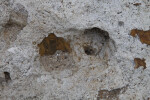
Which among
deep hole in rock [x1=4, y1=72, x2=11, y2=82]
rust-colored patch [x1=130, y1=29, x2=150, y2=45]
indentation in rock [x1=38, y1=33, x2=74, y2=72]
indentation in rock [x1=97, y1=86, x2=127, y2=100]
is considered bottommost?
indentation in rock [x1=97, y1=86, x2=127, y2=100]

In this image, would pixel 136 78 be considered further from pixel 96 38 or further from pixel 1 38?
pixel 1 38

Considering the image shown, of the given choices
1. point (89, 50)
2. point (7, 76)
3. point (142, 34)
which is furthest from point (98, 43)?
point (7, 76)

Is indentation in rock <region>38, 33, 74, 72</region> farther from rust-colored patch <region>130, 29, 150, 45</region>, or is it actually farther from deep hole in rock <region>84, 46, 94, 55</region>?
rust-colored patch <region>130, 29, 150, 45</region>

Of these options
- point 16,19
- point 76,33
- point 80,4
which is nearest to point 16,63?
point 16,19

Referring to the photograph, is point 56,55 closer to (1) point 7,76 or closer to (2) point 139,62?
(1) point 7,76

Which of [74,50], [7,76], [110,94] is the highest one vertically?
[74,50]

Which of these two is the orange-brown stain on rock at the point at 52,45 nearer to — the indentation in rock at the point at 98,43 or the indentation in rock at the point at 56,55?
the indentation in rock at the point at 56,55

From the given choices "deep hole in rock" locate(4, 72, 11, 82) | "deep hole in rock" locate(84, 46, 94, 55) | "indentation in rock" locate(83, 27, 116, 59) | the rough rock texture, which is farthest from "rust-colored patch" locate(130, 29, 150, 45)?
"deep hole in rock" locate(4, 72, 11, 82)
